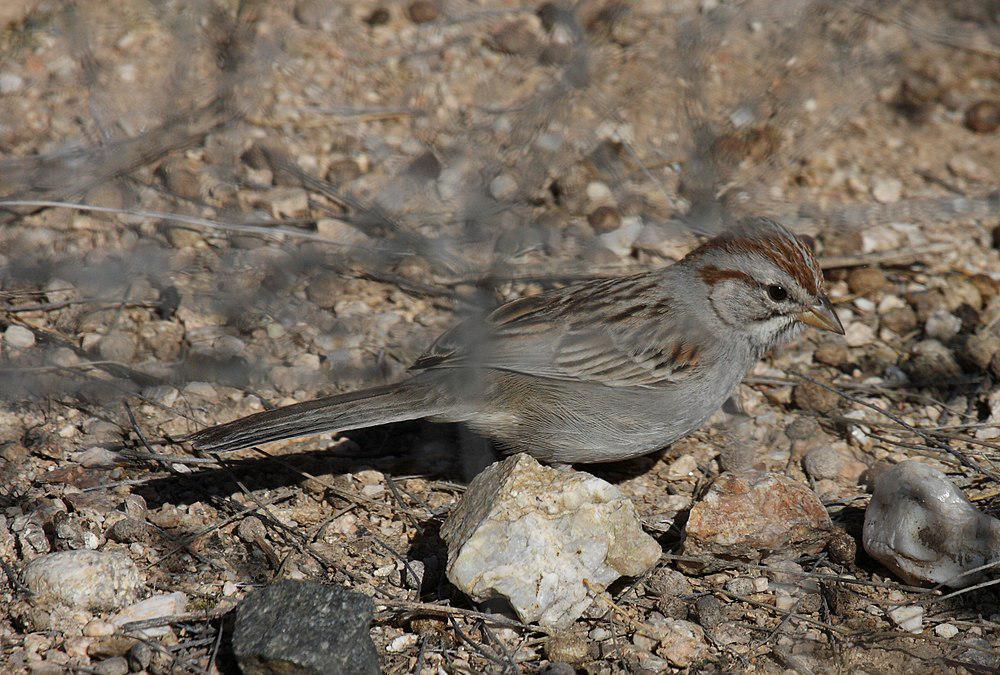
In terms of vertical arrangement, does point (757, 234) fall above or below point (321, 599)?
above

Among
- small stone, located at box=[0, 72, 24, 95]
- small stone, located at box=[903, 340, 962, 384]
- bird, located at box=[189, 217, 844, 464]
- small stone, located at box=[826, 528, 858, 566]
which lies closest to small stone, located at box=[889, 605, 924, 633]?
small stone, located at box=[826, 528, 858, 566]

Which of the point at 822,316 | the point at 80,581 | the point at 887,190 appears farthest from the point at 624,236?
the point at 80,581

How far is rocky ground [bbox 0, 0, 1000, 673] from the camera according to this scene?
2799 millimetres

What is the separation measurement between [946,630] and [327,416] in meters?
1.83

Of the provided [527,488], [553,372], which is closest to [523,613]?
[527,488]

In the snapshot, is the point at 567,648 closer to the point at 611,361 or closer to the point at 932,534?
the point at 611,361

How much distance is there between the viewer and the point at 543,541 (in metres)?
2.75

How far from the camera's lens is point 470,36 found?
14.7 ft

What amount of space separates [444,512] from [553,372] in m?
0.55

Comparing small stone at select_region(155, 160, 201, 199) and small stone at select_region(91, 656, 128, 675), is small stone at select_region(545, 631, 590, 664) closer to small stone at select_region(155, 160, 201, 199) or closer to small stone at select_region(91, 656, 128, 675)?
small stone at select_region(91, 656, 128, 675)

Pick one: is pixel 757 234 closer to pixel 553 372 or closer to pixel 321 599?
pixel 553 372

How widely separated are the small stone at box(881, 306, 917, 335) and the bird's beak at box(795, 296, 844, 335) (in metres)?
0.87

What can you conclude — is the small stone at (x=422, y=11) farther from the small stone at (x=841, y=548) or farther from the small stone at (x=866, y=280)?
the small stone at (x=841, y=548)

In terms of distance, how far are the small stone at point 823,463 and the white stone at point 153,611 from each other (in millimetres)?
2036
